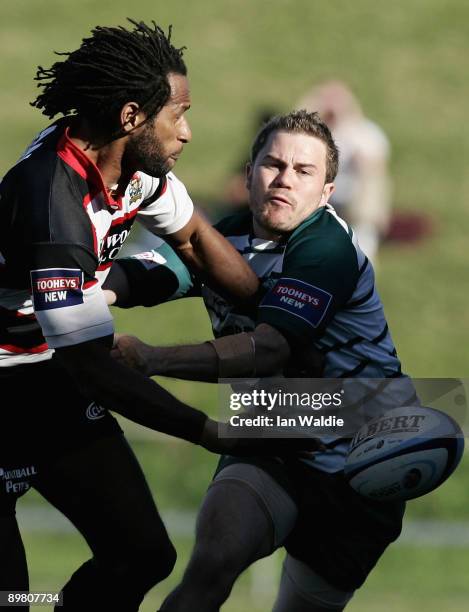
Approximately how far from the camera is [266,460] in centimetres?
567

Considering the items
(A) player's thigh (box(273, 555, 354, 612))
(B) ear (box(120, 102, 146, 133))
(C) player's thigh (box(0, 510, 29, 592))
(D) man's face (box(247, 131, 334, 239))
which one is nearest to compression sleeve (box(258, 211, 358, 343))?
(D) man's face (box(247, 131, 334, 239))

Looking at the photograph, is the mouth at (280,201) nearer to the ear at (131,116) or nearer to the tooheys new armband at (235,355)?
the tooheys new armband at (235,355)

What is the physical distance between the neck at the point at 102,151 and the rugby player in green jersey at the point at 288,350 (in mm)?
644

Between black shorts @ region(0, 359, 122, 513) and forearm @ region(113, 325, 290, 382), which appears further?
black shorts @ region(0, 359, 122, 513)

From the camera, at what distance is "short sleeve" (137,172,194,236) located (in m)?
5.87

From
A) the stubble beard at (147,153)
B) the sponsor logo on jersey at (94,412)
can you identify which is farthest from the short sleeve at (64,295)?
the sponsor logo on jersey at (94,412)

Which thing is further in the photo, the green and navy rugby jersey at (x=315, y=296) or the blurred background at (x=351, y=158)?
the blurred background at (x=351, y=158)

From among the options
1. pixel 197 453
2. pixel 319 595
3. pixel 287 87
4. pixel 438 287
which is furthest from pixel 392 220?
pixel 319 595

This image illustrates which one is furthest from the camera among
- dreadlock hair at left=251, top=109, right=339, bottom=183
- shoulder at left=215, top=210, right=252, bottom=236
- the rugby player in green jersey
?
shoulder at left=215, top=210, right=252, bottom=236

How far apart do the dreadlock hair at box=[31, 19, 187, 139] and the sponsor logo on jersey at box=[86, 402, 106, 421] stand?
3.88 feet

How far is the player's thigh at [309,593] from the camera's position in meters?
6.01

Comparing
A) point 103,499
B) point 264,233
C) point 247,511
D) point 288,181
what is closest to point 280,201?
point 288,181

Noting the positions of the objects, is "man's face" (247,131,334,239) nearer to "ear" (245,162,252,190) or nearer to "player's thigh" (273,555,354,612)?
"ear" (245,162,252,190)

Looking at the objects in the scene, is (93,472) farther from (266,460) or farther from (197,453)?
(197,453)
